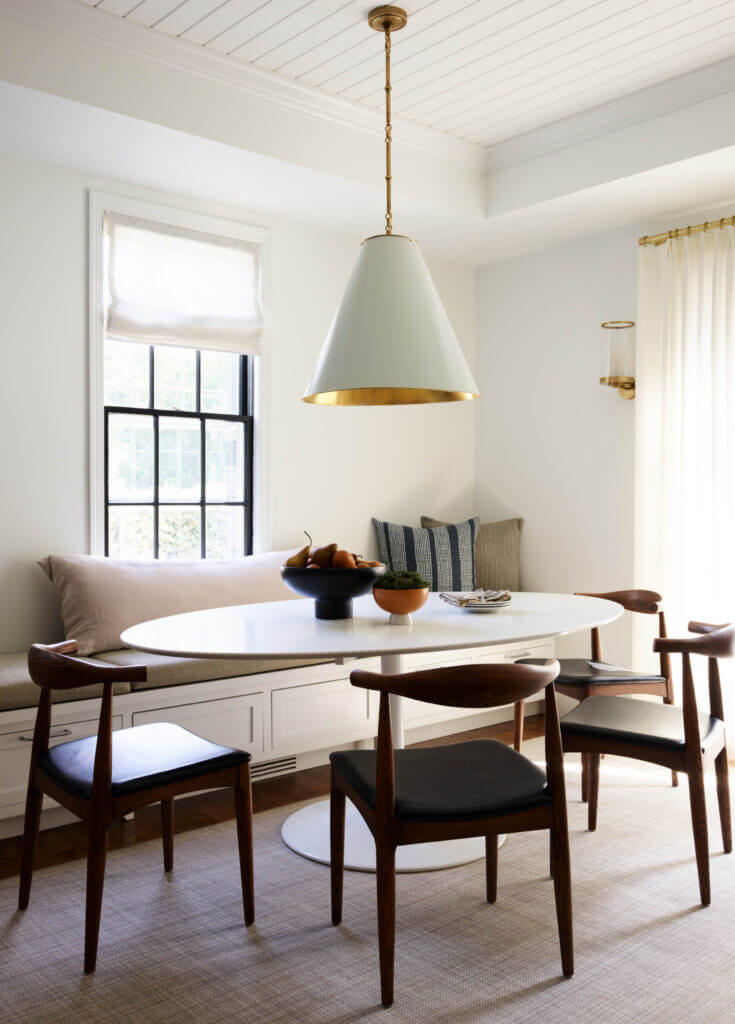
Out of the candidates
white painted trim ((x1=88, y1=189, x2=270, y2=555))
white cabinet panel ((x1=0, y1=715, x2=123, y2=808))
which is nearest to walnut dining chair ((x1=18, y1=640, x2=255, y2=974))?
white cabinet panel ((x1=0, y1=715, x2=123, y2=808))

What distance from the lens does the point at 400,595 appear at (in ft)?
8.67

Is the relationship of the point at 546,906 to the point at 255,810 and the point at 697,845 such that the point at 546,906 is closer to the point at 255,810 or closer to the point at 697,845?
the point at 697,845

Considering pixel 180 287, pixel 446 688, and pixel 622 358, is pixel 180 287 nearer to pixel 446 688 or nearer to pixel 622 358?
pixel 622 358

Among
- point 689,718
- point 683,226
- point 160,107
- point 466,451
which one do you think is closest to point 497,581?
point 466,451

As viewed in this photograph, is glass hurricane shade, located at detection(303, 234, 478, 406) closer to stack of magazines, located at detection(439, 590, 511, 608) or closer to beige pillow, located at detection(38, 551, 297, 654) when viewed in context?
stack of magazines, located at detection(439, 590, 511, 608)

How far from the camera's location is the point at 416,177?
13.3ft

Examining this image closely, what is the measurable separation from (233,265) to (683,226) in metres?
2.18

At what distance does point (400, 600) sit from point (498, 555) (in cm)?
237

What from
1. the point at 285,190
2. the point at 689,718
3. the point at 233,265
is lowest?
the point at 689,718

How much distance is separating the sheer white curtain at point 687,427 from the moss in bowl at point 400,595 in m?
1.96

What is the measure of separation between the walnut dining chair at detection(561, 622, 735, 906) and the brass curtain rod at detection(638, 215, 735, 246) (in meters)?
2.01

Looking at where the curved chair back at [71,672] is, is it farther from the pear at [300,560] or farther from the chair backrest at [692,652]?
the chair backrest at [692,652]

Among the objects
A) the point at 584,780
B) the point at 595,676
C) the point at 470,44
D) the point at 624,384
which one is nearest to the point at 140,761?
the point at 595,676

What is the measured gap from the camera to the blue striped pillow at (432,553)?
4.69 m
